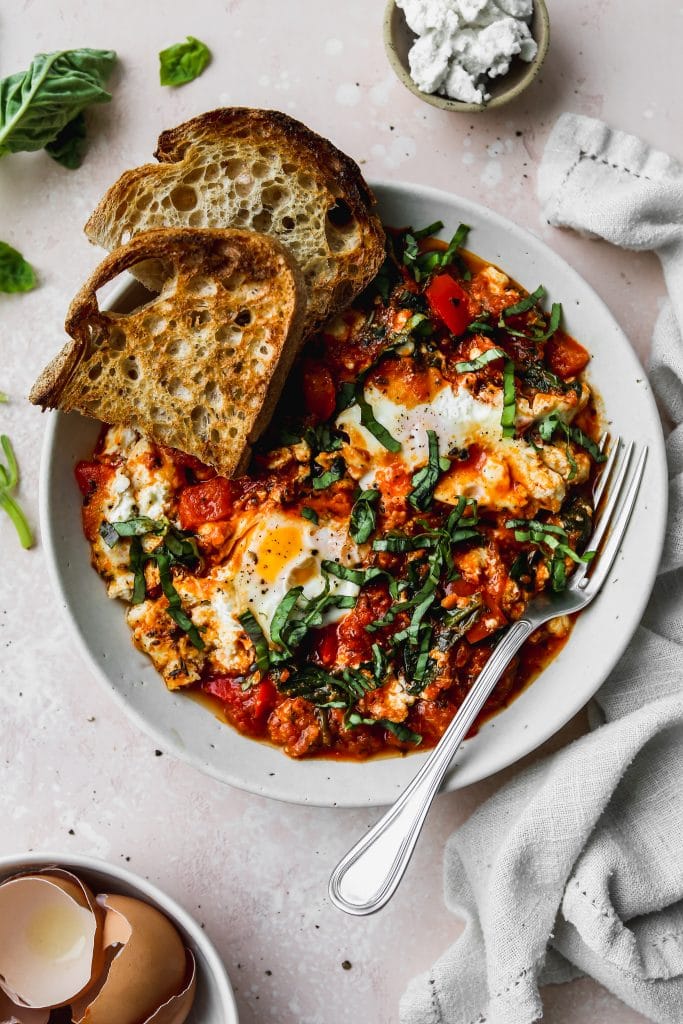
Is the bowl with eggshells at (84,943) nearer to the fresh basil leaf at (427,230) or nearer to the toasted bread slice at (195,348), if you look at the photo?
the toasted bread slice at (195,348)

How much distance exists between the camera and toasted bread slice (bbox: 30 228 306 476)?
3666 millimetres

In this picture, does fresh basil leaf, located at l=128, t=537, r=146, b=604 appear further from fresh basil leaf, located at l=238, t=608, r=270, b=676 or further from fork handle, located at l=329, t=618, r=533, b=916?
fork handle, located at l=329, t=618, r=533, b=916

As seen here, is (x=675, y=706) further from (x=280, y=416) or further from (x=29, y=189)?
(x=29, y=189)

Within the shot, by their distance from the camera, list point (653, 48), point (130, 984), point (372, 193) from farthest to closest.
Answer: point (653, 48) < point (372, 193) < point (130, 984)

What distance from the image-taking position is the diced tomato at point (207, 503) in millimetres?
3957

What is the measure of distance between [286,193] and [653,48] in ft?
6.56

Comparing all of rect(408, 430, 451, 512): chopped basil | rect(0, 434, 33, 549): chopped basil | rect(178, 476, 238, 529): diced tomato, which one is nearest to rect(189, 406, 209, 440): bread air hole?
rect(178, 476, 238, 529): diced tomato

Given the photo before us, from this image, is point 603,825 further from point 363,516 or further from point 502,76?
point 502,76

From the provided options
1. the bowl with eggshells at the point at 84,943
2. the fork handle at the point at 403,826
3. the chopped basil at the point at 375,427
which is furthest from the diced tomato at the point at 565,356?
the bowl with eggshells at the point at 84,943

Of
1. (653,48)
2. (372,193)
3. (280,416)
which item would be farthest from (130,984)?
(653,48)

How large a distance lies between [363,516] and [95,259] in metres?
1.86

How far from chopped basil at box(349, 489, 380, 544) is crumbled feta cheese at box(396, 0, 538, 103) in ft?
5.96

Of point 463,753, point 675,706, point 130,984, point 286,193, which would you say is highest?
point 286,193

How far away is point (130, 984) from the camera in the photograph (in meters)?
3.63
